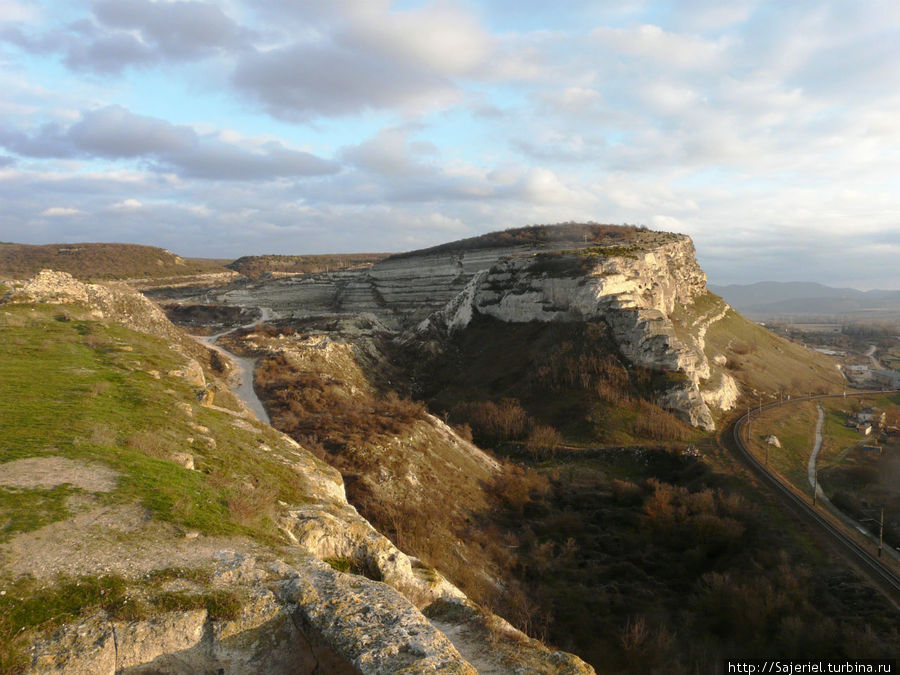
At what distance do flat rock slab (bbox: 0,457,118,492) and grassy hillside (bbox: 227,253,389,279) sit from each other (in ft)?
370

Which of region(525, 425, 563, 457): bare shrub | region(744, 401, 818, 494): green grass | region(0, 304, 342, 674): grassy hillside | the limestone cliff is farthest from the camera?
the limestone cliff

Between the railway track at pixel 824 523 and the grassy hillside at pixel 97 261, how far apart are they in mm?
108854

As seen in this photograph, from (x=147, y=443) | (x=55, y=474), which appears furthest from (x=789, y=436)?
(x=55, y=474)

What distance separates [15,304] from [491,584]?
2977 cm

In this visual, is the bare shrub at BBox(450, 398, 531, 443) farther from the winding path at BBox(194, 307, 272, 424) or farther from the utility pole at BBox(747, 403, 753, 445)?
the utility pole at BBox(747, 403, 753, 445)

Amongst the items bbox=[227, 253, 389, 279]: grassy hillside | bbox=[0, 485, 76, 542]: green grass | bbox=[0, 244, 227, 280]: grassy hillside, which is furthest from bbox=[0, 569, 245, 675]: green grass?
bbox=[227, 253, 389, 279]: grassy hillside

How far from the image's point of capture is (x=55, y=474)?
8.99 meters

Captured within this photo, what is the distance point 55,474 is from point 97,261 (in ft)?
417

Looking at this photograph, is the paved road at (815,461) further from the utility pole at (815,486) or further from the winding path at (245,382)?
the winding path at (245,382)

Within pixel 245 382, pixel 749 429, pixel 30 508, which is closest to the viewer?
pixel 30 508

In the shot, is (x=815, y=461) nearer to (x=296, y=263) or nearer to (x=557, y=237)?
(x=557, y=237)

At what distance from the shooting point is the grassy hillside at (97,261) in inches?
3883

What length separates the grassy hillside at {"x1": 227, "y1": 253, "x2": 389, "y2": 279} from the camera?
404 feet

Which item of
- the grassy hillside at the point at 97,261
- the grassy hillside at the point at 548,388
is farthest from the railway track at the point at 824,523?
the grassy hillside at the point at 97,261
